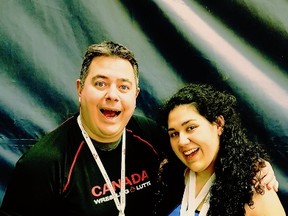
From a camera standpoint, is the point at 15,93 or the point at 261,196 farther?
the point at 15,93

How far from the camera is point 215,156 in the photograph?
1.79 metres

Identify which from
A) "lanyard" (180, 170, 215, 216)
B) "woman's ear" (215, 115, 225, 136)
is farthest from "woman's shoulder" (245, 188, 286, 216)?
"woman's ear" (215, 115, 225, 136)

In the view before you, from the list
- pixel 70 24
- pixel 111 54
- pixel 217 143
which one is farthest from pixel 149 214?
pixel 70 24

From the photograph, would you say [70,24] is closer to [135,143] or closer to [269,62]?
[135,143]

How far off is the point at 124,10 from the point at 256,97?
708mm

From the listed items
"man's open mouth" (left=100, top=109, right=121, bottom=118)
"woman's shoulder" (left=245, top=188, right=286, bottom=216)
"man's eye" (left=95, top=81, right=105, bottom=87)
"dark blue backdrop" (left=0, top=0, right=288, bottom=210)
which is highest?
"dark blue backdrop" (left=0, top=0, right=288, bottom=210)

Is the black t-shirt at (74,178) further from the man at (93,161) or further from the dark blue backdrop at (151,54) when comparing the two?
the dark blue backdrop at (151,54)

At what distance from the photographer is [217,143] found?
1.77 metres

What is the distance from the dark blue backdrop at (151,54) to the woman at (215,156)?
1.19ft

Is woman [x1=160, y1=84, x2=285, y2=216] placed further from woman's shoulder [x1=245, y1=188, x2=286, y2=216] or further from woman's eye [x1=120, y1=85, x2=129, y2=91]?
woman's eye [x1=120, y1=85, x2=129, y2=91]

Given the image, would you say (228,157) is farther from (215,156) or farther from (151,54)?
(151,54)

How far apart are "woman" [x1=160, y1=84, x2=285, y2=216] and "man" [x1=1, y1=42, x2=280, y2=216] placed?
7.6 inches

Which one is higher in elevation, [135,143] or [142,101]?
[142,101]

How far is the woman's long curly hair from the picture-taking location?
5.56 feet
